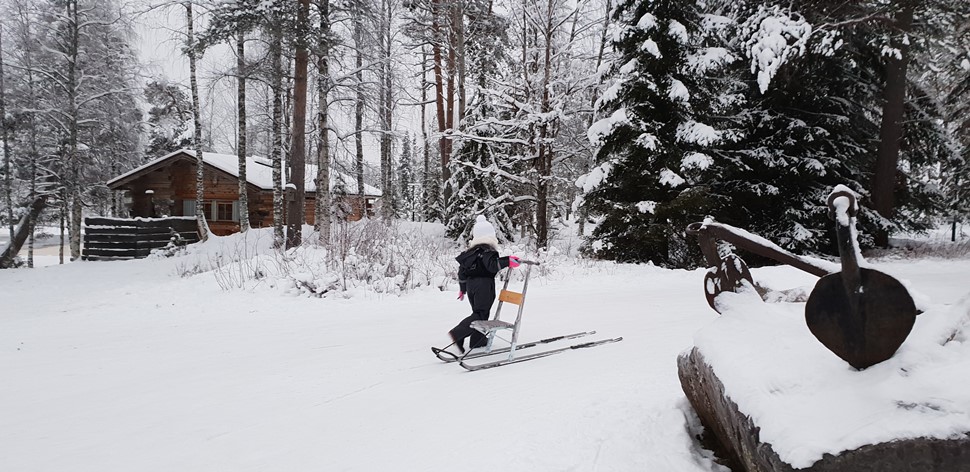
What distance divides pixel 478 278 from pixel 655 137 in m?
8.40

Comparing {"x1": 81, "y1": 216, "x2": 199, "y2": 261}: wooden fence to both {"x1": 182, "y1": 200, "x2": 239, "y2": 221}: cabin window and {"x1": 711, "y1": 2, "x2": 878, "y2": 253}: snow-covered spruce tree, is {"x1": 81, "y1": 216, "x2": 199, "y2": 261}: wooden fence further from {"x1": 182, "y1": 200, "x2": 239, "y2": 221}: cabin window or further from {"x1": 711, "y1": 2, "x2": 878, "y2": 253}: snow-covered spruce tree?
{"x1": 711, "y1": 2, "x2": 878, "y2": 253}: snow-covered spruce tree

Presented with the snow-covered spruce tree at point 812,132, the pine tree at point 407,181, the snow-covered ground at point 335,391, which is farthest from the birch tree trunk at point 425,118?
the pine tree at point 407,181

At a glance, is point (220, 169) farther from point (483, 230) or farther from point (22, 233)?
point (483, 230)

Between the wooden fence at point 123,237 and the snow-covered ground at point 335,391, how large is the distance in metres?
13.0

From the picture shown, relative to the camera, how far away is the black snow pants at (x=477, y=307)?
508 centimetres

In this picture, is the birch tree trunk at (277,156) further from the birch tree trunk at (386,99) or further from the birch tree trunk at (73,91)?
the birch tree trunk at (73,91)

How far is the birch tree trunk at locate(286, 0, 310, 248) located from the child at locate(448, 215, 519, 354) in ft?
34.3

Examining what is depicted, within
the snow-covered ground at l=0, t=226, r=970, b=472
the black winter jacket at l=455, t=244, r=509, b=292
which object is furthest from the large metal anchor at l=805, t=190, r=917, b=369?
the black winter jacket at l=455, t=244, r=509, b=292

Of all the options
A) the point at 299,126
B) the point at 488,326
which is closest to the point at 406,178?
the point at 299,126

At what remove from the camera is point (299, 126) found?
14242mm

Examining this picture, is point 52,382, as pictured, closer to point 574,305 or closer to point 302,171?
point 574,305

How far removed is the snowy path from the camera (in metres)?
2.82

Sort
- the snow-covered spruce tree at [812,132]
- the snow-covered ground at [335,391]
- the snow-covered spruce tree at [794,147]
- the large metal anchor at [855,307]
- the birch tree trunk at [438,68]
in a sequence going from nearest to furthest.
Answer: the large metal anchor at [855,307] < the snow-covered ground at [335,391] < the snow-covered spruce tree at [812,132] < the snow-covered spruce tree at [794,147] < the birch tree trunk at [438,68]

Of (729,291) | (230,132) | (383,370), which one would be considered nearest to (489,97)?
(383,370)
